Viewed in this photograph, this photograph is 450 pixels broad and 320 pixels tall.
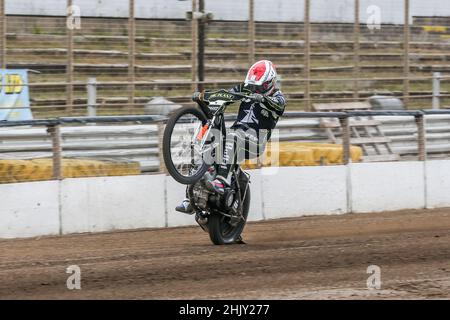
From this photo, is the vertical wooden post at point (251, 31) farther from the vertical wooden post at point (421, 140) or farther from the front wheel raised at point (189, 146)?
the front wheel raised at point (189, 146)

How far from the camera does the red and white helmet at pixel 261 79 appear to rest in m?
10.1

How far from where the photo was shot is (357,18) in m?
20.9

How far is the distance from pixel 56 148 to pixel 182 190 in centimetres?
184

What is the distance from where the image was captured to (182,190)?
1235 centimetres

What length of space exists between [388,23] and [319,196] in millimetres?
9506

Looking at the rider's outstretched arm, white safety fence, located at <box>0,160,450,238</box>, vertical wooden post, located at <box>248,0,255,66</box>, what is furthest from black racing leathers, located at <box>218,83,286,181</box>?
vertical wooden post, located at <box>248,0,255,66</box>


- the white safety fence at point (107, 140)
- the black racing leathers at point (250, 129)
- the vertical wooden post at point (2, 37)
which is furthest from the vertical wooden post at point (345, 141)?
the vertical wooden post at point (2, 37)

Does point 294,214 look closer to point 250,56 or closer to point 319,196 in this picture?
point 319,196

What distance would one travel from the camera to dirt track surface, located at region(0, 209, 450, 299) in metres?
7.43

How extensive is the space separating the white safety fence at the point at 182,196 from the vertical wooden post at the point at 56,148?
0.58 feet

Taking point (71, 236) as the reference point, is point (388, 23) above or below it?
above

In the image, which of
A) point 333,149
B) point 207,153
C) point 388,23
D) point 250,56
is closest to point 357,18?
point 388,23

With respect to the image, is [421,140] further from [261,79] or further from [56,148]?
[56,148]
